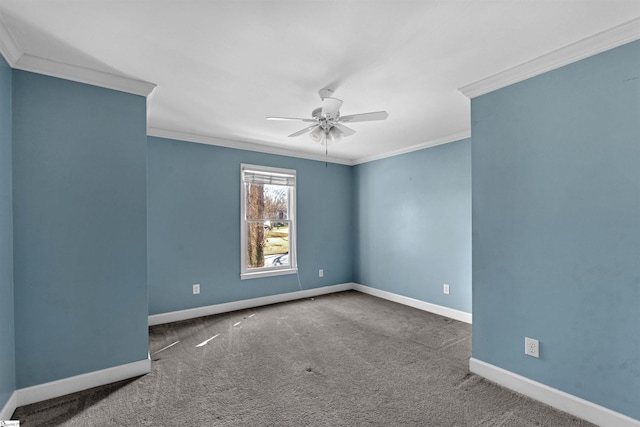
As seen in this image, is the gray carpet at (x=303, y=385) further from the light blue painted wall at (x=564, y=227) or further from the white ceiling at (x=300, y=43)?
the white ceiling at (x=300, y=43)

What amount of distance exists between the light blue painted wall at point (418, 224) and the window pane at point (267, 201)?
149cm

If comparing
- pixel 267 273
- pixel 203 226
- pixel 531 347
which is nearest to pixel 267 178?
pixel 203 226

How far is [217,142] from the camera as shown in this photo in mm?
4285

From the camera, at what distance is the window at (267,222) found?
4570mm

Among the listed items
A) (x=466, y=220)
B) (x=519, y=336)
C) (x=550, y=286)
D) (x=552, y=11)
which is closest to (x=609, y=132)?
(x=552, y=11)

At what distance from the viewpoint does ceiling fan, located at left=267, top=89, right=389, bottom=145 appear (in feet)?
8.23

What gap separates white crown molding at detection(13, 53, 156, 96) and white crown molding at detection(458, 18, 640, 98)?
2.79m

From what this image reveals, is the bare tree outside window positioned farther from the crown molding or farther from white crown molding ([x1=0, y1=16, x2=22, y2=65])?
white crown molding ([x1=0, y1=16, x2=22, y2=65])

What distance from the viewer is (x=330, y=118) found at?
2727 mm

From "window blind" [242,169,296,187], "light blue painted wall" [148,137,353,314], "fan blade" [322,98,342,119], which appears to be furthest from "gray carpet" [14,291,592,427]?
"fan blade" [322,98,342,119]

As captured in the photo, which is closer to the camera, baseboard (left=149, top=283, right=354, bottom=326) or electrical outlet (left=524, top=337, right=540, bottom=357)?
electrical outlet (left=524, top=337, right=540, bottom=357)

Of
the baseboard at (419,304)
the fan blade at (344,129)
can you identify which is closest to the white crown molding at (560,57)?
the fan blade at (344,129)

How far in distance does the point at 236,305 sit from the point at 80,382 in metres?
2.16

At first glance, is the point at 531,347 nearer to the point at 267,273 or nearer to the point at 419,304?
the point at 419,304
